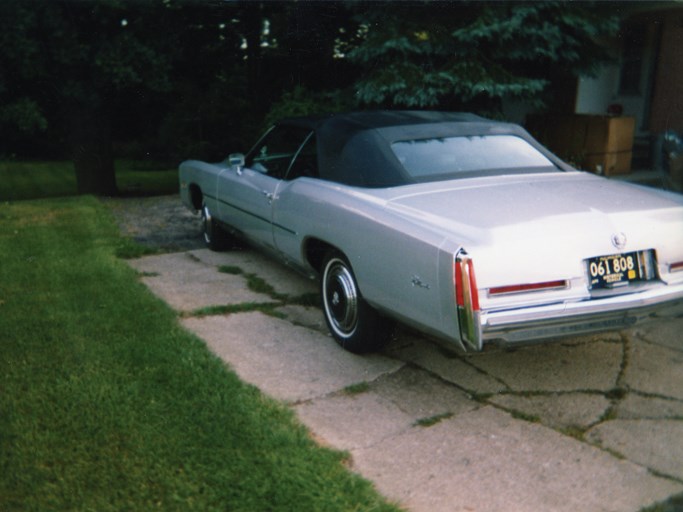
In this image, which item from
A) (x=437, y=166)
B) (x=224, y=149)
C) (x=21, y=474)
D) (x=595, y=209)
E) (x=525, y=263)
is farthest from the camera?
(x=224, y=149)

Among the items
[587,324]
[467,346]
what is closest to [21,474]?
[467,346]

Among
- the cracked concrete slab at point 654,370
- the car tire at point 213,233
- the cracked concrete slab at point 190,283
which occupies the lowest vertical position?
the cracked concrete slab at point 654,370

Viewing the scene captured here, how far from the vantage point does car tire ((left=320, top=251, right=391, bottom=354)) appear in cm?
397

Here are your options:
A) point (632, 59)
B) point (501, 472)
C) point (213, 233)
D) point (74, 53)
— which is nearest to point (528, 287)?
point (501, 472)

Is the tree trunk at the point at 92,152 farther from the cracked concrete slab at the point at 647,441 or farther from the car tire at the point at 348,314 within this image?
the cracked concrete slab at the point at 647,441

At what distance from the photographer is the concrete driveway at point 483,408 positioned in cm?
273

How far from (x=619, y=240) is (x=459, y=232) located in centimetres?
77

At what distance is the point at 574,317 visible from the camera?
10.3 feet

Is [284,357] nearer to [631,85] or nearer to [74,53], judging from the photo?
[74,53]

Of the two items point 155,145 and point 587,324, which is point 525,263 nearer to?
point 587,324

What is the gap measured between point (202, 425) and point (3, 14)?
8331 millimetres

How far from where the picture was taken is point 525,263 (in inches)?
121

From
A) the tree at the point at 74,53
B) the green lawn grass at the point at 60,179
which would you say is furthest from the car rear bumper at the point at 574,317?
the green lawn grass at the point at 60,179

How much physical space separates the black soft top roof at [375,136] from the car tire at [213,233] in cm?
190
